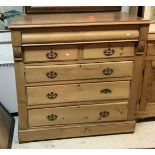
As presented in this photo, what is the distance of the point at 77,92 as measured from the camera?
2080 mm

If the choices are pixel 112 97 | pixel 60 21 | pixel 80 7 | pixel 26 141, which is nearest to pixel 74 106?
pixel 112 97

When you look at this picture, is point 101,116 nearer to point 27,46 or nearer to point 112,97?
point 112,97

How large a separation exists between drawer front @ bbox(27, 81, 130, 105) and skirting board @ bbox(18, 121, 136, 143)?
0.24 metres

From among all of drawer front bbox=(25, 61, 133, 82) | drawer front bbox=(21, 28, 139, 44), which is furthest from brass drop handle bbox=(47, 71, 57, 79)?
drawer front bbox=(21, 28, 139, 44)

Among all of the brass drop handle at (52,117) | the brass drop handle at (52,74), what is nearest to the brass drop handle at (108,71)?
the brass drop handle at (52,74)

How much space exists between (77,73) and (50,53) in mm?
256

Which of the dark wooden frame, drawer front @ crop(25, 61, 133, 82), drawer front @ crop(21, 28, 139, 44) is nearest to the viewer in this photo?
drawer front @ crop(21, 28, 139, 44)

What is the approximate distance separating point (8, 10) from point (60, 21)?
600mm

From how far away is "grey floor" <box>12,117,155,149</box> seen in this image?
7.11ft

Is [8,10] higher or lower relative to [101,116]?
higher

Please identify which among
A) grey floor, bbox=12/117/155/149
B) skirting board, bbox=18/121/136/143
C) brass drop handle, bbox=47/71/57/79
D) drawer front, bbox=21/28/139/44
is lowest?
grey floor, bbox=12/117/155/149

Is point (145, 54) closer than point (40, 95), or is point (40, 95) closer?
point (40, 95)

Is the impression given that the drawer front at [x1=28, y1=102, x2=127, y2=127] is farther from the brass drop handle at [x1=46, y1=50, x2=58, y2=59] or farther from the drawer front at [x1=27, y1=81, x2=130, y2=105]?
the brass drop handle at [x1=46, y1=50, x2=58, y2=59]

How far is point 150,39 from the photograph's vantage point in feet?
6.88
